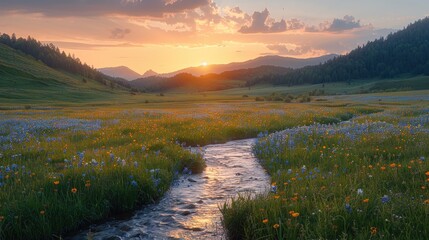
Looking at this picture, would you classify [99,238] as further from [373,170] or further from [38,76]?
[38,76]

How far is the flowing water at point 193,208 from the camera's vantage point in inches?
265

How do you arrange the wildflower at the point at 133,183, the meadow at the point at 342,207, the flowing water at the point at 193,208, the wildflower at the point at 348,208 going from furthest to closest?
the wildflower at the point at 133,183 < the flowing water at the point at 193,208 < the wildflower at the point at 348,208 < the meadow at the point at 342,207

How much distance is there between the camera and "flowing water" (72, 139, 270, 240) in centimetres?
672

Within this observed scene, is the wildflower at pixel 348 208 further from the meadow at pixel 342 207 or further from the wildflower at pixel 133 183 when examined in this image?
the wildflower at pixel 133 183

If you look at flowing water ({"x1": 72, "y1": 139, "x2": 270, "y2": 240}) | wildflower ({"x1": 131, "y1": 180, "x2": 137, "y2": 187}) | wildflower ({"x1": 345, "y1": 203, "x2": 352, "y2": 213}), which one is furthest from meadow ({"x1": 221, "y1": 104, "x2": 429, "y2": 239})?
wildflower ({"x1": 131, "y1": 180, "x2": 137, "y2": 187})

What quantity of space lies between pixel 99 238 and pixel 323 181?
4.56m

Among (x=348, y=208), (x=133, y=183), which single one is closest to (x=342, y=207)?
(x=348, y=208)

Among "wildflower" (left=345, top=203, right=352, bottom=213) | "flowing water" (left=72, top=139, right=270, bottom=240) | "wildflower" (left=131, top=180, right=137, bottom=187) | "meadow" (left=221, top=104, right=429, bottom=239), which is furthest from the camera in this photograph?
"wildflower" (left=131, top=180, right=137, bottom=187)

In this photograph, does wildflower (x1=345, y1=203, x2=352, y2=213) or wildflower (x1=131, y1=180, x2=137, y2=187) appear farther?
wildflower (x1=131, y1=180, x2=137, y2=187)

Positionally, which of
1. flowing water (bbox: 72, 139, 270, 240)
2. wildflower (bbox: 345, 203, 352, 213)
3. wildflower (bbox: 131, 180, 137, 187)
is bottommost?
flowing water (bbox: 72, 139, 270, 240)

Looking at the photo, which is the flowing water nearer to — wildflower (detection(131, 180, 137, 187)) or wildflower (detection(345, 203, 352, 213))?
wildflower (detection(131, 180, 137, 187))

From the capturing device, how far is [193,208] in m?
8.12

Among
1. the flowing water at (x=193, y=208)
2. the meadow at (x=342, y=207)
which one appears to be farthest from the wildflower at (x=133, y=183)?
the meadow at (x=342, y=207)

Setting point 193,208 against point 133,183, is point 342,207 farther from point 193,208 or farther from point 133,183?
point 133,183
